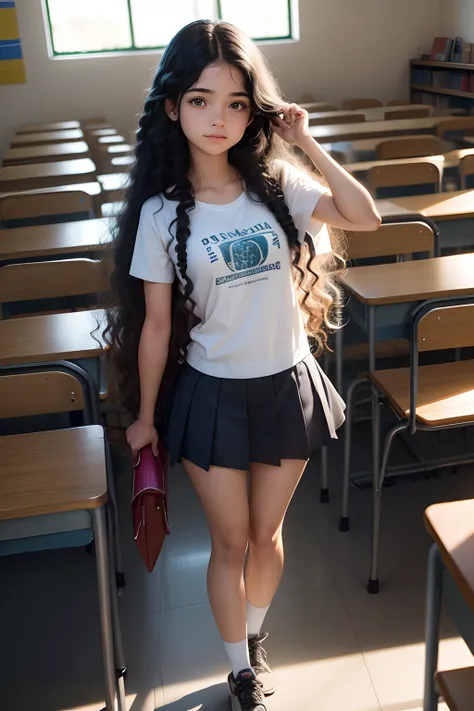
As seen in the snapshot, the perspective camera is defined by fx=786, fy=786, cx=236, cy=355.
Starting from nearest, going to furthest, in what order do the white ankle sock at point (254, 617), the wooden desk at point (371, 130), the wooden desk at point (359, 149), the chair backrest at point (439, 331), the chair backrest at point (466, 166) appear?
the white ankle sock at point (254, 617) < the chair backrest at point (439, 331) < the chair backrest at point (466, 166) < the wooden desk at point (359, 149) < the wooden desk at point (371, 130)

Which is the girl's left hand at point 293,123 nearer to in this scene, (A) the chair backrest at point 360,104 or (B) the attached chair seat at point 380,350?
(B) the attached chair seat at point 380,350

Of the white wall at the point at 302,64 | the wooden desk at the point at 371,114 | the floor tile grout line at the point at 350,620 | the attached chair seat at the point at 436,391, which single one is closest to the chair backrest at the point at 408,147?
the wooden desk at the point at 371,114

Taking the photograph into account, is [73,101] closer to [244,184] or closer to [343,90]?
[343,90]

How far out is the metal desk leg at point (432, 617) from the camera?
124 centimetres

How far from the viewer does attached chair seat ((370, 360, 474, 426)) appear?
205 cm

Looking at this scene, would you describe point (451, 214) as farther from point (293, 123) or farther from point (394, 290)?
point (293, 123)

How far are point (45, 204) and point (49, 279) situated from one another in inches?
Result: 51.7

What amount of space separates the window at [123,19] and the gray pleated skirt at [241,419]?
24.5 feet

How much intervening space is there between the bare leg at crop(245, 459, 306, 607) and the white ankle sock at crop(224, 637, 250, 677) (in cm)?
12

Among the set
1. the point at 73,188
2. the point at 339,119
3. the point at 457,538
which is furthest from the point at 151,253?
the point at 339,119

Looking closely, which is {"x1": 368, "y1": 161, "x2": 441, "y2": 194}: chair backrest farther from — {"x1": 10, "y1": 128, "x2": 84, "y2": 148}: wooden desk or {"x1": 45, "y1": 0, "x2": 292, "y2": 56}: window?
{"x1": 45, "y1": 0, "x2": 292, "y2": 56}: window

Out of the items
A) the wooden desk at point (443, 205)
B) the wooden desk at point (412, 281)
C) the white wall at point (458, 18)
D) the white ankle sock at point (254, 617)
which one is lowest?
the white ankle sock at point (254, 617)

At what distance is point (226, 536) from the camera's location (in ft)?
5.34

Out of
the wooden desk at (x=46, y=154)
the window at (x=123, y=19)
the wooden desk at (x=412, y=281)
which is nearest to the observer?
the wooden desk at (x=412, y=281)
